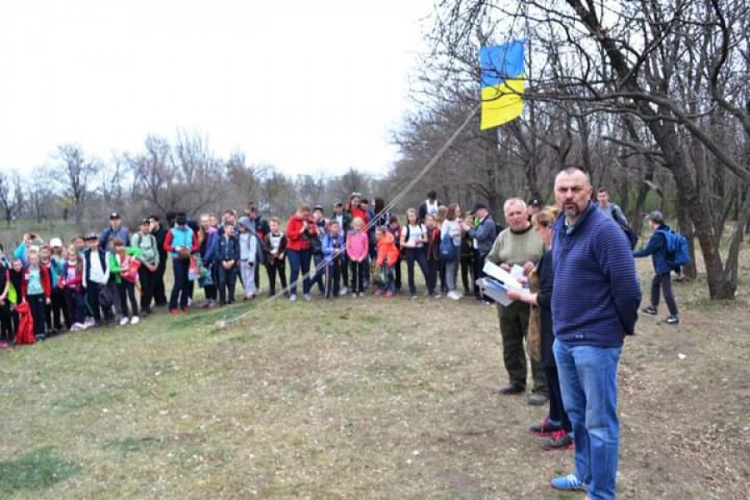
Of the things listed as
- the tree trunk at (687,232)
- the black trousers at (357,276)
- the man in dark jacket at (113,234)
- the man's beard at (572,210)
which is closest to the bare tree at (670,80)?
the tree trunk at (687,232)

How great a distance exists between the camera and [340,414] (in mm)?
5551

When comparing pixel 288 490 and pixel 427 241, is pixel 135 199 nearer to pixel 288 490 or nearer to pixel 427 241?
pixel 427 241

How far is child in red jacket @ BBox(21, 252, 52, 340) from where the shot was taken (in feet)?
31.7

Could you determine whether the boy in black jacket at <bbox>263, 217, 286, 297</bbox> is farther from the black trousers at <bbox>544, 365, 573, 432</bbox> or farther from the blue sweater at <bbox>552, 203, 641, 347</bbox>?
the blue sweater at <bbox>552, 203, 641, 347</bbox>

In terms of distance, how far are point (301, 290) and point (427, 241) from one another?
2.85 meters

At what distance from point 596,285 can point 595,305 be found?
0.36ft

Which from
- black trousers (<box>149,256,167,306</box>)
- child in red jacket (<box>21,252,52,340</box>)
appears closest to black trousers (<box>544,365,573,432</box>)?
child in red jacket (<box>21,252,52,340</box>)

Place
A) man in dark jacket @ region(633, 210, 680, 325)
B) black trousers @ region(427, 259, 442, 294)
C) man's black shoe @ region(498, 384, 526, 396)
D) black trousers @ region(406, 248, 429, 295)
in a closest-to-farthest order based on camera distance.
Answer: man's black shoe @ region(498, 384, 526, 396) < man in dark jacket @ region(633, 210, 680, 325) < black trousers @ region(406, 248, 429, 295) < black trousers @ region(427, 259, 442, 294)

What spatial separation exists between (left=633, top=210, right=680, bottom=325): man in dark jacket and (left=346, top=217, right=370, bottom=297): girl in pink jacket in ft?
15.9

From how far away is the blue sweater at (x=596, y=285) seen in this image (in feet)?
10.3

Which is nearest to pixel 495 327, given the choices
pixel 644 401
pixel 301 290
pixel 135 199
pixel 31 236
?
pixel 644 401

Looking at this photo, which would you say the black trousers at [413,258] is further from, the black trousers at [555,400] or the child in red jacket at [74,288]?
the black trousers at [555,400]

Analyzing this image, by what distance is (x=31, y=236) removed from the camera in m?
10.7

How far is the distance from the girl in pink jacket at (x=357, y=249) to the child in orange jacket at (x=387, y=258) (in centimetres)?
28
